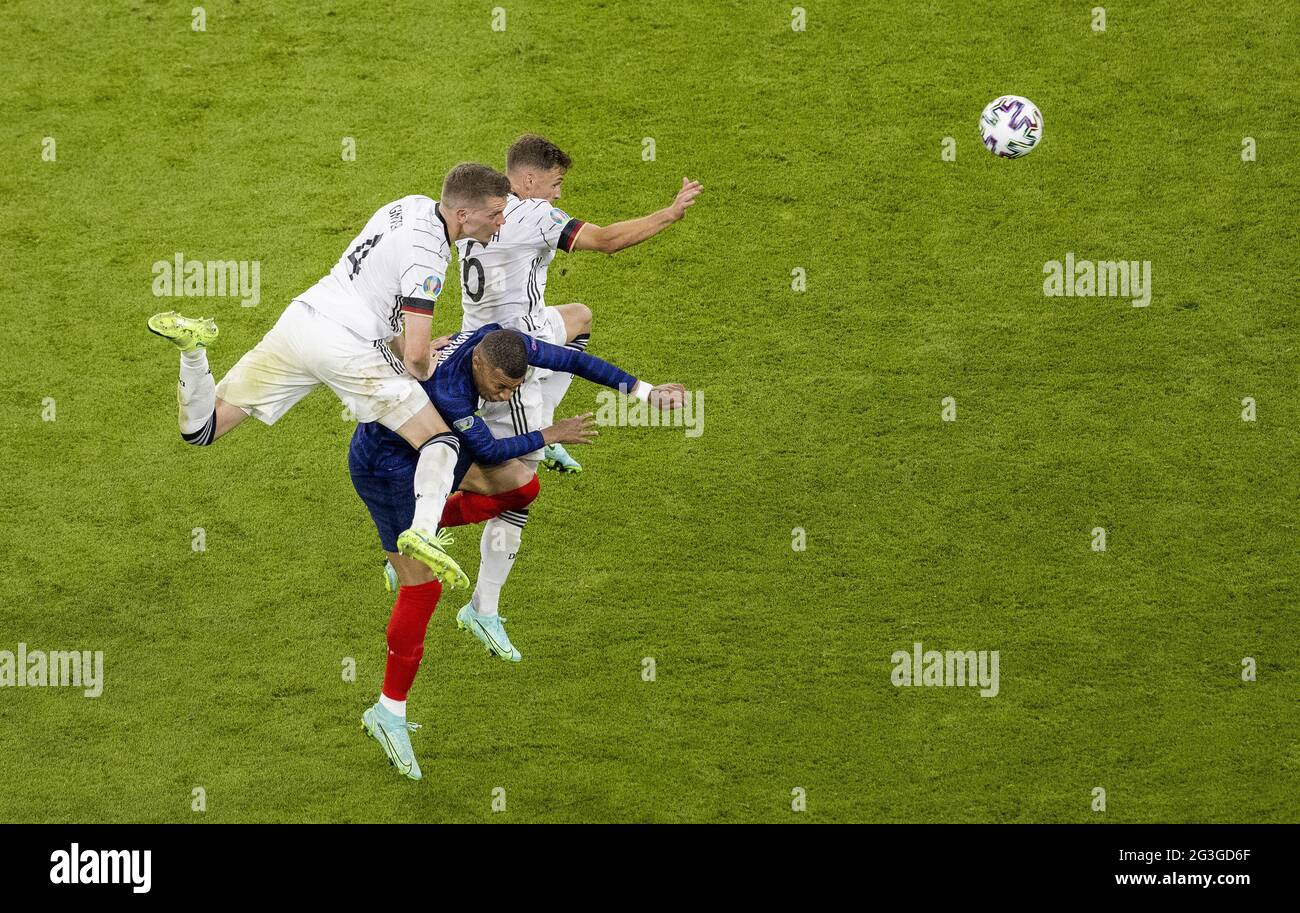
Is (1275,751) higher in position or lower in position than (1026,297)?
lower

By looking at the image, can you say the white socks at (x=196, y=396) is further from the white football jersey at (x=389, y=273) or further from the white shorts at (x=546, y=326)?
the white shorts at (x=546, y=326)

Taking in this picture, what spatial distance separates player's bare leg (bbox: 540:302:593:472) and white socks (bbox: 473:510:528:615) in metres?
→ 0.54

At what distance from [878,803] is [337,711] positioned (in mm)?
3005

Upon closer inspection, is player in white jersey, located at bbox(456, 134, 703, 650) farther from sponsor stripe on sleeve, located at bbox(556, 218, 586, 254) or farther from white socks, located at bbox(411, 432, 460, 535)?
white socks, located at bbox(411, 432, 460, 535)

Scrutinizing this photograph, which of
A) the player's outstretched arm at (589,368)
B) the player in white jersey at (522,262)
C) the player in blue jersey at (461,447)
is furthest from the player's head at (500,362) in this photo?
the player in white jersey at (522,262)

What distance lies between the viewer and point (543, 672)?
905 centimetres

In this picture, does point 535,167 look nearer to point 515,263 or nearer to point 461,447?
point 515,263

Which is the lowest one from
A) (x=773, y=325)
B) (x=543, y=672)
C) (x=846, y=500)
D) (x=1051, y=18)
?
(x=543, y=672)

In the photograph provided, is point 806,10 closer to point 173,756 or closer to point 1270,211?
point 1270,211

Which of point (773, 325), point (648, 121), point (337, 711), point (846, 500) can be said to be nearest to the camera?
point (337, 711)

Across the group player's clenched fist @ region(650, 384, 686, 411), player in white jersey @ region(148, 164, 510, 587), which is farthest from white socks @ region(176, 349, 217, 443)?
player's clenched fist @ region(650, 384, 686, 411)

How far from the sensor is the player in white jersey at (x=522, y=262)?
29.1 ft

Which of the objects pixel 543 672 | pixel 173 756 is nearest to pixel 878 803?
pixel 543 672

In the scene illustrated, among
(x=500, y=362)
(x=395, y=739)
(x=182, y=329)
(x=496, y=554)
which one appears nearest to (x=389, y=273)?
(x=500, y=362)
